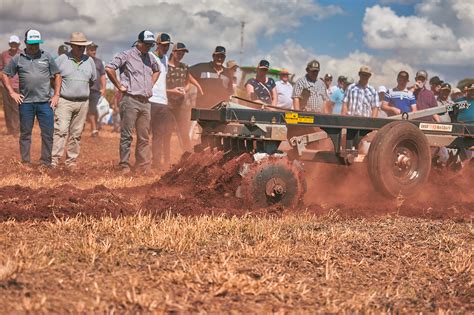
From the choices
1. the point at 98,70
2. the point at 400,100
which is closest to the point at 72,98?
the point at 98,70

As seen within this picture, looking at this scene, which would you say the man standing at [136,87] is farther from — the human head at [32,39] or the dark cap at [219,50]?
the dark cap at [219,50]

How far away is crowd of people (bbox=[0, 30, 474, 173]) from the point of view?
10.2 meters

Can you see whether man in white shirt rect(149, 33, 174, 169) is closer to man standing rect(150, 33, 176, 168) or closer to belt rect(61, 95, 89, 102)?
man standing rect(150, 33, 176, 168)

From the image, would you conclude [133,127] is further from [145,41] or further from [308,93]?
[308,93]

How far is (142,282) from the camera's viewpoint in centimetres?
405

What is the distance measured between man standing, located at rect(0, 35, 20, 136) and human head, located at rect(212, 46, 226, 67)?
449cm

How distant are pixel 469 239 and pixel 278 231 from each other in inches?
74.5

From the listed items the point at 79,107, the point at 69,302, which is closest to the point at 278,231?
the point at 69,302

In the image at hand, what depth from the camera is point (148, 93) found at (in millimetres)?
10531

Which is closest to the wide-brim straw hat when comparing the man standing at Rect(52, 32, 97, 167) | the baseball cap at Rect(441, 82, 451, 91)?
the man standing at Rect(52, 32, 97, 167)

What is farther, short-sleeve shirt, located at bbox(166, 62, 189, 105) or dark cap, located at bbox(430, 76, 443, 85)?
dark cap, located at bbox(430, 76, 443, 85)

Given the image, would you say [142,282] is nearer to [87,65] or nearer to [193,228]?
[193,228]

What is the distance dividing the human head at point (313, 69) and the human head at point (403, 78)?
1.77m


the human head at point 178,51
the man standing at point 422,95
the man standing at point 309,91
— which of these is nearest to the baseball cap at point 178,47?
the human head at point 178,51
